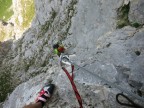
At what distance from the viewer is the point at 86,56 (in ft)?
43.1

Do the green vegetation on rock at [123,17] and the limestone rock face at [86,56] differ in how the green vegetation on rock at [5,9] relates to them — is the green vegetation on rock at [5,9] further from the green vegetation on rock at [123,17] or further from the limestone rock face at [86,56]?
the green vegetation on rock at [123,17]

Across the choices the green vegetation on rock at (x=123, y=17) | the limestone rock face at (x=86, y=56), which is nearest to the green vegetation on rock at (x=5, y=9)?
the limestone rock face at (x=86, y=56)

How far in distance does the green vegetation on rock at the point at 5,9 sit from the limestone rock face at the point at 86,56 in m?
49.4

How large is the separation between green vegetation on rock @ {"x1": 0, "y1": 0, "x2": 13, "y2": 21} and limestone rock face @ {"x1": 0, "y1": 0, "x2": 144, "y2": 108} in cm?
4937

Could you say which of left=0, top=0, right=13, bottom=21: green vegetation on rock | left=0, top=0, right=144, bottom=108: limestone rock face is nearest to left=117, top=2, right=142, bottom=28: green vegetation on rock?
left=0, top=0, right=144, bottom=108: limestone rock face

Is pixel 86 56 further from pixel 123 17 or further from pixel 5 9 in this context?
pixel 5 9

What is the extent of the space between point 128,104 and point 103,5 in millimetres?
8798

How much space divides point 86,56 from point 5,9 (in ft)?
218

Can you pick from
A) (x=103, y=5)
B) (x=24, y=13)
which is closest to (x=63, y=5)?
(x=103, y=5)

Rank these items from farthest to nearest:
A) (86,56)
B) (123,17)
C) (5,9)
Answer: (5,9) → (123,17) → (86,56)

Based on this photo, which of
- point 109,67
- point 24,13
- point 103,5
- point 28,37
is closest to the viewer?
point 109,67

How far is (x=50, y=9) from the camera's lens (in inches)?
1073

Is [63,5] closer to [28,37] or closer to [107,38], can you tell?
[28,37]

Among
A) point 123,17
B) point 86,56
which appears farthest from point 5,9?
point 86,56
